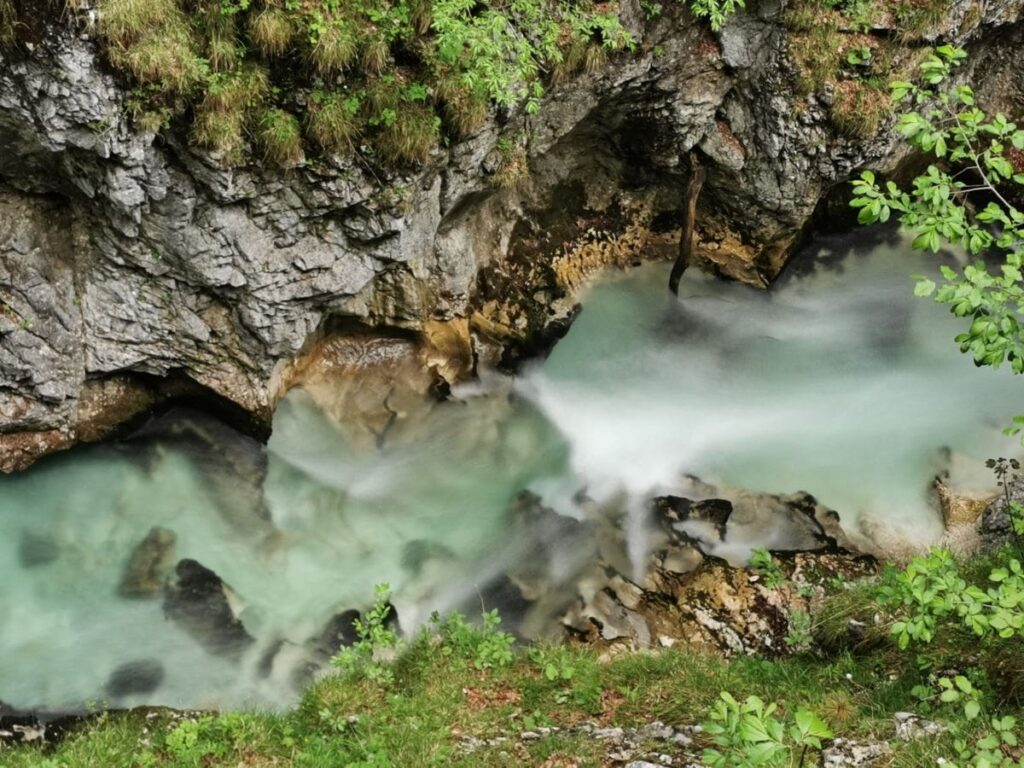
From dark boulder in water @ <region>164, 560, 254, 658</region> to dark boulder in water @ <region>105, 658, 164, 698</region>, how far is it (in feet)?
1.72

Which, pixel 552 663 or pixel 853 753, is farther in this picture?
pixel 552 663

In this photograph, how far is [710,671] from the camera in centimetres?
731

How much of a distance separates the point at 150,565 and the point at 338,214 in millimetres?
4898

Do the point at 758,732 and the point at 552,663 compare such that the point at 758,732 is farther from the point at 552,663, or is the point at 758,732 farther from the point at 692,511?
the point at 692,511

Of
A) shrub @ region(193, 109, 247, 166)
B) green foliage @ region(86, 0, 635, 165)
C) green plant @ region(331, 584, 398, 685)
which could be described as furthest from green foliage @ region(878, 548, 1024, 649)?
shrub @ region(193, 109, 247, 166)

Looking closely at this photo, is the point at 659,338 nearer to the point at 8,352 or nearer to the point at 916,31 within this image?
the point at 916,31

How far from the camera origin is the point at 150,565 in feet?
30.7

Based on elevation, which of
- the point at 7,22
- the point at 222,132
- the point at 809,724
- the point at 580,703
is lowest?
the point at 580,703

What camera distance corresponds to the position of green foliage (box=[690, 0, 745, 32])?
9.21 meters

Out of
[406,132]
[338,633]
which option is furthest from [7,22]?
[338,633]

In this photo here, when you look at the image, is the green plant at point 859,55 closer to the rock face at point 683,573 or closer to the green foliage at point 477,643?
the rock face at point 683,573

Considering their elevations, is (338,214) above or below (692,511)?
above

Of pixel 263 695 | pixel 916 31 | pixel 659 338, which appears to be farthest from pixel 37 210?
pixel 916 31

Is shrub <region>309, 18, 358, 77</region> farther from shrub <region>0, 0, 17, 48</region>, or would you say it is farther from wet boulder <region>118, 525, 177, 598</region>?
wet boulder <region>118, 525, 177, 598</region>
